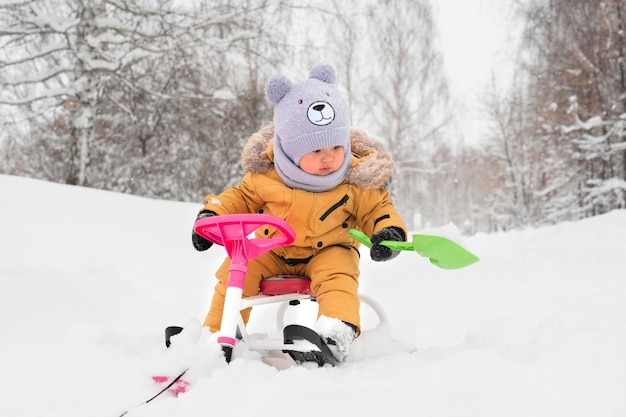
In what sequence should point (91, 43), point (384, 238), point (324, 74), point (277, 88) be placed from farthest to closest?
point (91, 43), point (324, 74), point (277, 88), point (384, 238)

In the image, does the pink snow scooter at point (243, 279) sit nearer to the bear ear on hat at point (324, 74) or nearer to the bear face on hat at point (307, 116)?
the bear face on hat at point (307, 116)

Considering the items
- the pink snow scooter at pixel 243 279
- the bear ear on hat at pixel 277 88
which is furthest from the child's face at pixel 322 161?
the pink snow scooter at pixel 243 279

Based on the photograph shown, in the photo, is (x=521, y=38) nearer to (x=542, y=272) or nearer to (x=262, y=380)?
(x=542, y=272)

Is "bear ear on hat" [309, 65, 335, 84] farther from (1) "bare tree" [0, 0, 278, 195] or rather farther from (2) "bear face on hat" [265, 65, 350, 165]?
(1) "bare tree" [0, 0, 278, 195]

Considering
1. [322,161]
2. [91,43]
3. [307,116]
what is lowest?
[322,161]

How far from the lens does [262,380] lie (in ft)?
4.60

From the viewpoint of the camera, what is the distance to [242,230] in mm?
1765

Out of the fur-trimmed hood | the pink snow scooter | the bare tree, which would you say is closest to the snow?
the pink snow scooter

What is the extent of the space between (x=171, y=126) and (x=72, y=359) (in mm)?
9240

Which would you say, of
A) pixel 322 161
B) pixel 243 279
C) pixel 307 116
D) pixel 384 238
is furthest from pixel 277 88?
pixel 243 279

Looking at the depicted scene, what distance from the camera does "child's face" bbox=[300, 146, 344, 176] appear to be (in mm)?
2248

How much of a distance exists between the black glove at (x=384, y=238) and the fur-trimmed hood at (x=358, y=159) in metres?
0.27

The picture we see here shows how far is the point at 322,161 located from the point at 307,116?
21 centimetres

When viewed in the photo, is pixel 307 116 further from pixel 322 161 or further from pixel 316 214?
pixel 316 214
